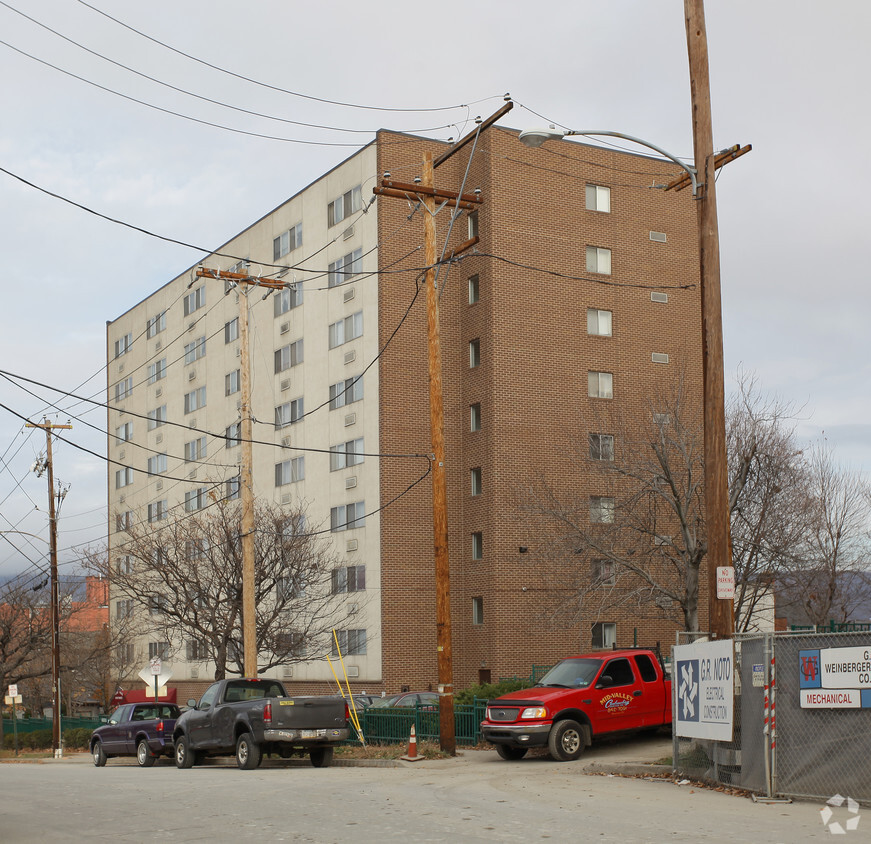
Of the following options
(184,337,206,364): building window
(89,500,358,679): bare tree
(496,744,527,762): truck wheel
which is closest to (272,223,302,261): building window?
(184,337,206,364): building window

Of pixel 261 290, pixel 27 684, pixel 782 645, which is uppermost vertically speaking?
pixel 261 290

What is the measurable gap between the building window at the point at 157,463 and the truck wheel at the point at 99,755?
33.4m

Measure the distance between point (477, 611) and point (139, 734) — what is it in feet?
55.2

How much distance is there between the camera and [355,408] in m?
45.2

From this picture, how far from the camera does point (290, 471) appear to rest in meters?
50.2

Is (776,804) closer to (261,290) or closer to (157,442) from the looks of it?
(261,290)

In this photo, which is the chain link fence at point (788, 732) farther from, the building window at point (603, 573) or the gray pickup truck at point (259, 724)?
the building window at point (603, 573)

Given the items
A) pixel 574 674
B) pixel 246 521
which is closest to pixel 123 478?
pixel 246 521

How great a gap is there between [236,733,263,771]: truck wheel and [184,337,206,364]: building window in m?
38.6

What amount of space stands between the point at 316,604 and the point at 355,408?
7795 mm

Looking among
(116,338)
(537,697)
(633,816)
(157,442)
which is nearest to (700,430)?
(537,697)

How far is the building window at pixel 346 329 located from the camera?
149ft

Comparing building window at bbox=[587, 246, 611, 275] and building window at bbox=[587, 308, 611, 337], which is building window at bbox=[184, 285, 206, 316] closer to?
building window at bbox=[587, 246, 611, 275]

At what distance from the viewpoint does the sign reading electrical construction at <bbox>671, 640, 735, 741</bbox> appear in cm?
1486
